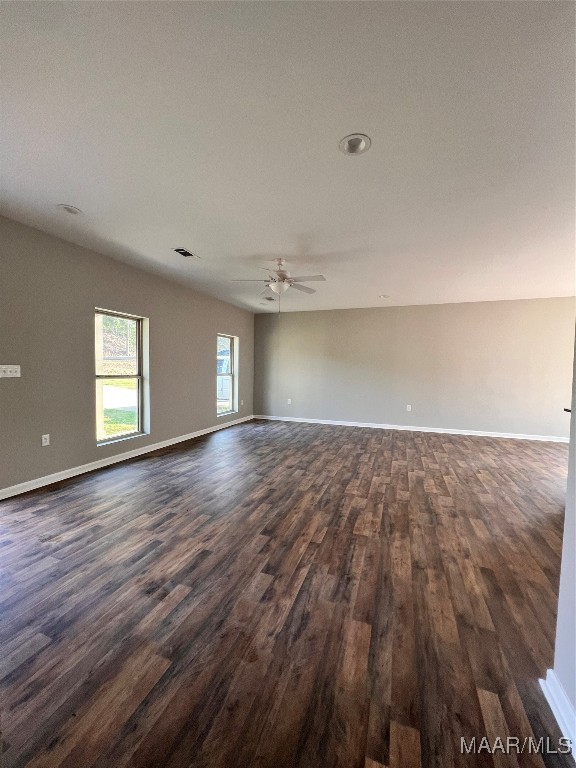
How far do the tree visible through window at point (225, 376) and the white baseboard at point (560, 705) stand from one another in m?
5.96

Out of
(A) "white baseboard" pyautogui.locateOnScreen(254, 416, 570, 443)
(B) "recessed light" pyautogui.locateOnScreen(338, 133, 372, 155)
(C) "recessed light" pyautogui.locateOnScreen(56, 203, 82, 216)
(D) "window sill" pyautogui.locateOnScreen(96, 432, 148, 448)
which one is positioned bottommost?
(A) "white baseboard" pyautogui.locateOnScreen(254, 416, 570, 443)

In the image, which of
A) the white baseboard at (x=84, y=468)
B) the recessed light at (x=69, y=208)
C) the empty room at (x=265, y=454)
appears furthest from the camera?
the white baseboard at (x=84, y=468)

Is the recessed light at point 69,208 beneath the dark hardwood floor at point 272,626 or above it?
above

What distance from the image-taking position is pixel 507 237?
310 cm

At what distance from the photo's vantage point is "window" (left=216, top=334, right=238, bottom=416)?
677 cm

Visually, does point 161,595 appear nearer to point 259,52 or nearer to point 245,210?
point 259,52

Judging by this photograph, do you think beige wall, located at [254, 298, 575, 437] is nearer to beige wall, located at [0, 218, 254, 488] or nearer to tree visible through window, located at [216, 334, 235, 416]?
tree visible through window, located at [216, 334, 235, 416]

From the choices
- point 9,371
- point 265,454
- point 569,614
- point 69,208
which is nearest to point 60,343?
point 9,371

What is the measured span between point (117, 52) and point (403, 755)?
2945 mm

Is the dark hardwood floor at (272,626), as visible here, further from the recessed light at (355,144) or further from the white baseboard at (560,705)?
the recessed light at (355,144)

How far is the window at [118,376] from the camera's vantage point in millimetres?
4047

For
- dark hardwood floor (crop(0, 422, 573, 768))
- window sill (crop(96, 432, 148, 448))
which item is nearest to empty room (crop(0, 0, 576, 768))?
dark hardwood floor (crop(0, 422, 573, 768))

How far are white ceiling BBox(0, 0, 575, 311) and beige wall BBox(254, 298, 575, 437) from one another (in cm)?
315

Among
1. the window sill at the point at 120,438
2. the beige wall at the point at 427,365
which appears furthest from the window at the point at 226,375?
the window sill at the point at 120,438
